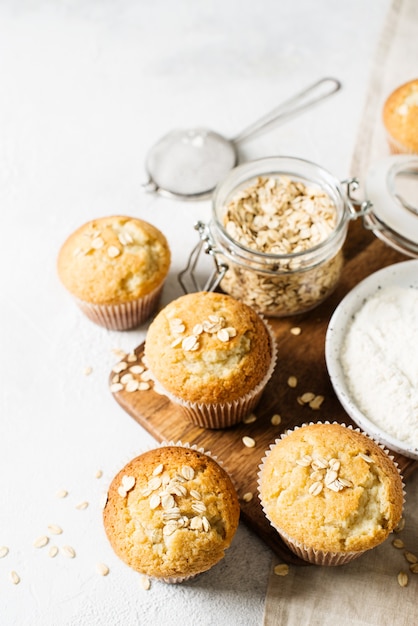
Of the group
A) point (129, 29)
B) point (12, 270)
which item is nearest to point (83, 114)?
point (129, 29)

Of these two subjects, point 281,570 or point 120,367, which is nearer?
point 281,570

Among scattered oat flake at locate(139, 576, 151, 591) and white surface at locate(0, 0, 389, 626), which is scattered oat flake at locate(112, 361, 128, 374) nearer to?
white surface at locate(0, 0, 389, 626)

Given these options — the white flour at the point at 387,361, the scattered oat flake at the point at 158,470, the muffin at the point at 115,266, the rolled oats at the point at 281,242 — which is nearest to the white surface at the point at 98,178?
the muffin at the point at 115,266

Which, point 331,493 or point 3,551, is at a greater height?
point 331,493

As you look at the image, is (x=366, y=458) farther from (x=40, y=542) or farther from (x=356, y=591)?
(x=40, y=542)

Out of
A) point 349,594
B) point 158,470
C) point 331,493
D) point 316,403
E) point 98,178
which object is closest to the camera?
point 331,493

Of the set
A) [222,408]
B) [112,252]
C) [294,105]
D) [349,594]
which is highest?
[112,252]

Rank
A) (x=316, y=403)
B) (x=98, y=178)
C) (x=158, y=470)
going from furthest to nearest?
(x=98, y=178) → (x=316, y=403) → (x=158, y=470)

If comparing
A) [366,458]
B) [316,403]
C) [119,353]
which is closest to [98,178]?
[119,353]
